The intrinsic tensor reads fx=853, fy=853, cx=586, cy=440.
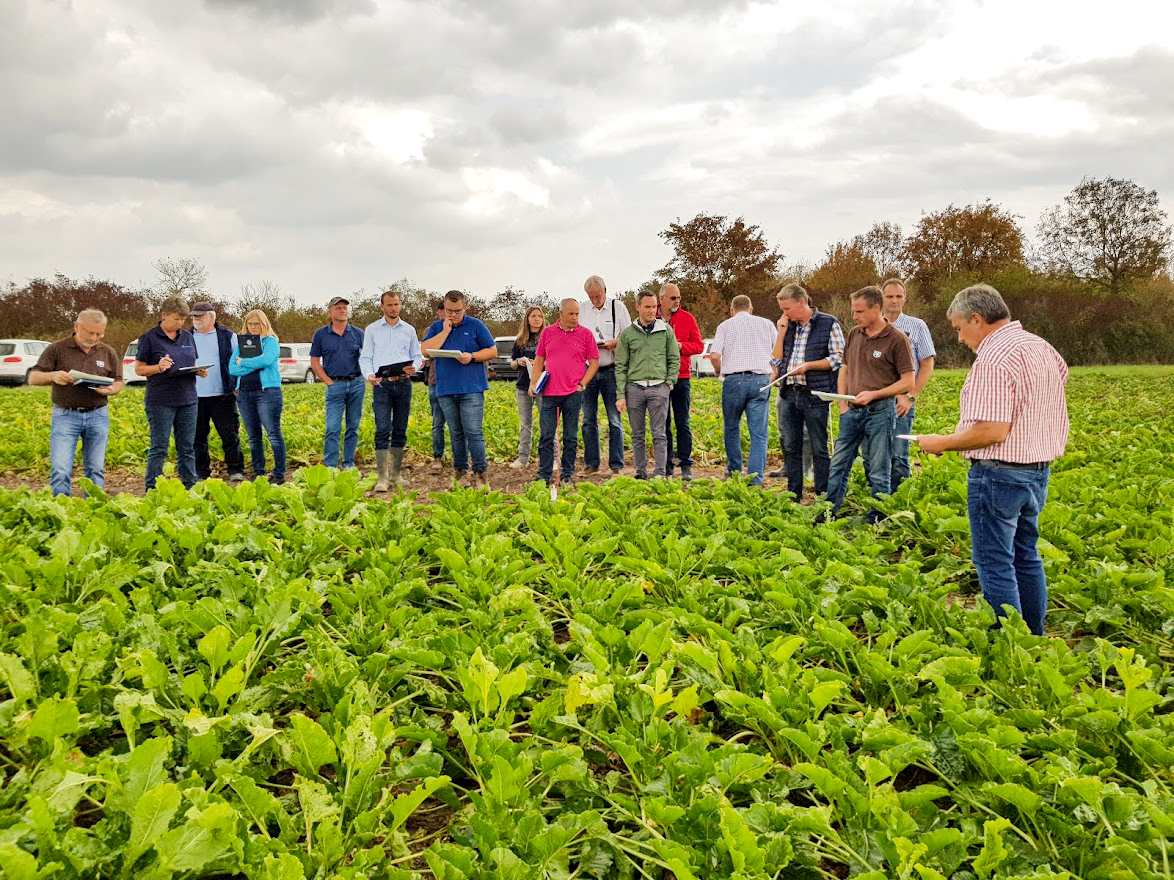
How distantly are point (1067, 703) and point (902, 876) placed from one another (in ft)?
4.72

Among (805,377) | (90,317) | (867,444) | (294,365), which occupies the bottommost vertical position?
(867,444)

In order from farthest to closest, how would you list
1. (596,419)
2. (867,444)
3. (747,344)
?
(596,419), (747,344), (867,444)

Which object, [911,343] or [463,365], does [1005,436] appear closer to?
[911,343]

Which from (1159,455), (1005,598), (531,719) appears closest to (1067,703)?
(1005,598)

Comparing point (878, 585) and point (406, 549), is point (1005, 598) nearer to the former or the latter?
point (878, 585)

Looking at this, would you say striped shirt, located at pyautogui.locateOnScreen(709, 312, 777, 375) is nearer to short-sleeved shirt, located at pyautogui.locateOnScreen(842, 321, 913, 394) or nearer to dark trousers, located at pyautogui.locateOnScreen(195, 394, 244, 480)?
short-sleeved shirt, located at pyautogui.locateOnScreen(842, 321, 913, 394)

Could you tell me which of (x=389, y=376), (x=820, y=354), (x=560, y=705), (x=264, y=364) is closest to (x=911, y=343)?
(x=820, y=354)

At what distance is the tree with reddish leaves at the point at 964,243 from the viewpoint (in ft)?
149

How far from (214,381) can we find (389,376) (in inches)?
71.4

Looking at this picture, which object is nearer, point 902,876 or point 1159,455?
point 902,876

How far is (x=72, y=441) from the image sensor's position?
777 cm

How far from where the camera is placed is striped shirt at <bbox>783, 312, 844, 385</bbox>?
24.6 feet

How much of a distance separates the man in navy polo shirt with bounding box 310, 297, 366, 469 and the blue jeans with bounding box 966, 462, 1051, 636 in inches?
266

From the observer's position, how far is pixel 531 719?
318 cm
